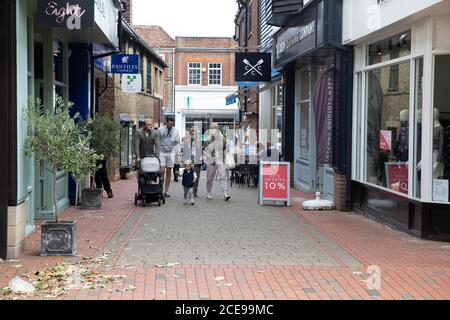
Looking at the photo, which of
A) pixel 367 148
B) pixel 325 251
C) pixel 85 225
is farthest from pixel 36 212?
pixel 367 148

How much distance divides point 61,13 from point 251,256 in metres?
4.40

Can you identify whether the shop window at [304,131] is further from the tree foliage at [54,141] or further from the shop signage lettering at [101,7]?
the tree foliage at [54,141]

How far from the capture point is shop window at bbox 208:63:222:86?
44844 mm

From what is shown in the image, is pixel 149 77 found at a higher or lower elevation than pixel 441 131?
higher

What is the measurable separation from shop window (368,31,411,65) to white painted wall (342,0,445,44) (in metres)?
0.34

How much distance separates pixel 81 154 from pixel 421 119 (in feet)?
16.6

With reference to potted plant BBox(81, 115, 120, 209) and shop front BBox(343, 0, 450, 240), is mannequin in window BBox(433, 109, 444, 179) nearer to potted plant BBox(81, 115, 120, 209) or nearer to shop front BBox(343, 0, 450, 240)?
shop front BBox(343, 0, 450, 240)

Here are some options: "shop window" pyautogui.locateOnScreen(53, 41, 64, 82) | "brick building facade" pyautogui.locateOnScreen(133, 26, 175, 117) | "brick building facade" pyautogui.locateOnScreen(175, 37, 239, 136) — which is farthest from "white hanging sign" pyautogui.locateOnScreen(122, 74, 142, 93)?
"brick building facade" pyautogui.locateOnScreen(133, 26, 175, 117)

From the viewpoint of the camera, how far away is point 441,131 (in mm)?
9617

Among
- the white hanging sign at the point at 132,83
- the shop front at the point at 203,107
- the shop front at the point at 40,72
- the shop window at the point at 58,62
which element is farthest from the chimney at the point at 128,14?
the shop front at the point at 203,107

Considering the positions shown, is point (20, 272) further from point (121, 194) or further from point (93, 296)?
point (121, 194)

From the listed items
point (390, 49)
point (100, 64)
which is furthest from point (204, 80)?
point (390, 49)

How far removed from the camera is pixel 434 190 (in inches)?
375

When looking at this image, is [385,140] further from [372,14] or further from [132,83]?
[132,83]
